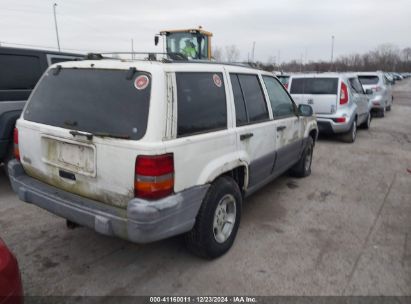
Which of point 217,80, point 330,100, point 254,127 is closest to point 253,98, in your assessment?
point 254,127

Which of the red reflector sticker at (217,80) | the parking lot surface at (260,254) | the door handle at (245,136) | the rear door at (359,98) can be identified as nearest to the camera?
the parking lot surface at (260,254)

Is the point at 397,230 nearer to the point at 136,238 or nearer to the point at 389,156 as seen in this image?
the point at 136,238

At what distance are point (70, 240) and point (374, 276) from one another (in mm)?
3015

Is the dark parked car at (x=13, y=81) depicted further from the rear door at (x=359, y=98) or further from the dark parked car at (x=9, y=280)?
the rear door at (x=359, y=98)

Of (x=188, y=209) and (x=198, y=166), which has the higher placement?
(x=198, y=166)

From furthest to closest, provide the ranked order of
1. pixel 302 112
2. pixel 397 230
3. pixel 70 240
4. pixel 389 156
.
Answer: pixel 389 156 < pixel 302 112 < pixel 397 230 < pixel 70 240

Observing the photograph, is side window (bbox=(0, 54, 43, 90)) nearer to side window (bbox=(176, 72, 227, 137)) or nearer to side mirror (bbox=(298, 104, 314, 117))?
side window (bbox=(176, 72, 227, 137))

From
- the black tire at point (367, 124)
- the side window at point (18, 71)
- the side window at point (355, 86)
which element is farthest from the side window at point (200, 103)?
the black tire at point (367, 124)

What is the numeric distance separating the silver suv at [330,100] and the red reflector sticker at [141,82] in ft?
21.6

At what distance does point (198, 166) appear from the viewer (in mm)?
2809

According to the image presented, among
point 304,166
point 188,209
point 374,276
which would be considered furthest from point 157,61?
point 304,166

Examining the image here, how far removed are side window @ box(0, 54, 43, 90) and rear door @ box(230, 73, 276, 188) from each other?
3491mm

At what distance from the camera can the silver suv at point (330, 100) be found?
26.9 ft

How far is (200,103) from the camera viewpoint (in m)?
2.94
